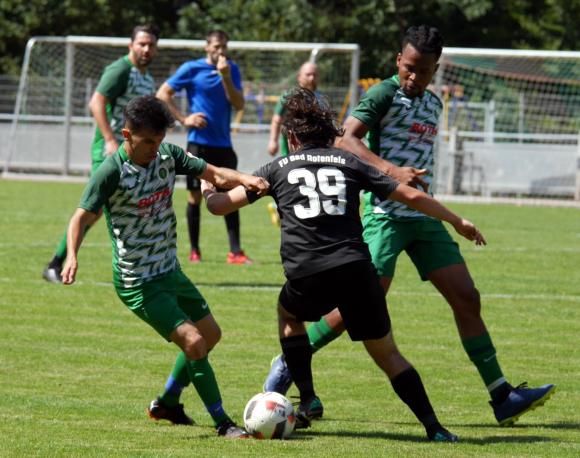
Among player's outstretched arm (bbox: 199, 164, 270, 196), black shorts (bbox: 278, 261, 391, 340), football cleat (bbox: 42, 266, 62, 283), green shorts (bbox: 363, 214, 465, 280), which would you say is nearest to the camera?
black shorts (bbox: 278, 261, 391, 340)

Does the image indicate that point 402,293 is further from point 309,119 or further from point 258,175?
point 309,119

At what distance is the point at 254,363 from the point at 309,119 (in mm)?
2488

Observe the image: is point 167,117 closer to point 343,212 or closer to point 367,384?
point 343,212

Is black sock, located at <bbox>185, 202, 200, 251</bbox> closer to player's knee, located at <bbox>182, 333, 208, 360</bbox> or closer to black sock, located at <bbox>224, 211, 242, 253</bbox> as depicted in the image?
black sock, located at <bbox>224, 211, 242, 253</bbox>

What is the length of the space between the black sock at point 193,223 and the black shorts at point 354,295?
6.74 metres

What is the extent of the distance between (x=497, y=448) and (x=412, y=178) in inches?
54.4

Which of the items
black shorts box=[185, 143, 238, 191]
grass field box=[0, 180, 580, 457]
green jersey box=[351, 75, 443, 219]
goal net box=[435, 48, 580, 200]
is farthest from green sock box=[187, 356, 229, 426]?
goal net box=[435, 48, 580, 200]

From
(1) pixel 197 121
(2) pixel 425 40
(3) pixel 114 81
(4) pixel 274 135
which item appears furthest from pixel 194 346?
(4) pixel 274 135

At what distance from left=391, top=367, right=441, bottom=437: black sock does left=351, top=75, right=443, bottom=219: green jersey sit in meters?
1.17

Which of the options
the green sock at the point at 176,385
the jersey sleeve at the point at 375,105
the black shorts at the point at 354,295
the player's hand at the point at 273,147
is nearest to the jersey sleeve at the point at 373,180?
the black shorts at the point at 354,295

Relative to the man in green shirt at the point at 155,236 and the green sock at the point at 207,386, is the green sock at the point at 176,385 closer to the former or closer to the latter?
the man in green shirt at the point at 155,236

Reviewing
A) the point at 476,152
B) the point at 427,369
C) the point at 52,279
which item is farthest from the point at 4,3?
the point at 427,369

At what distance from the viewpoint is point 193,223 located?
41.2 ft

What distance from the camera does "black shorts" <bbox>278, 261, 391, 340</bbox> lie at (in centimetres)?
578
